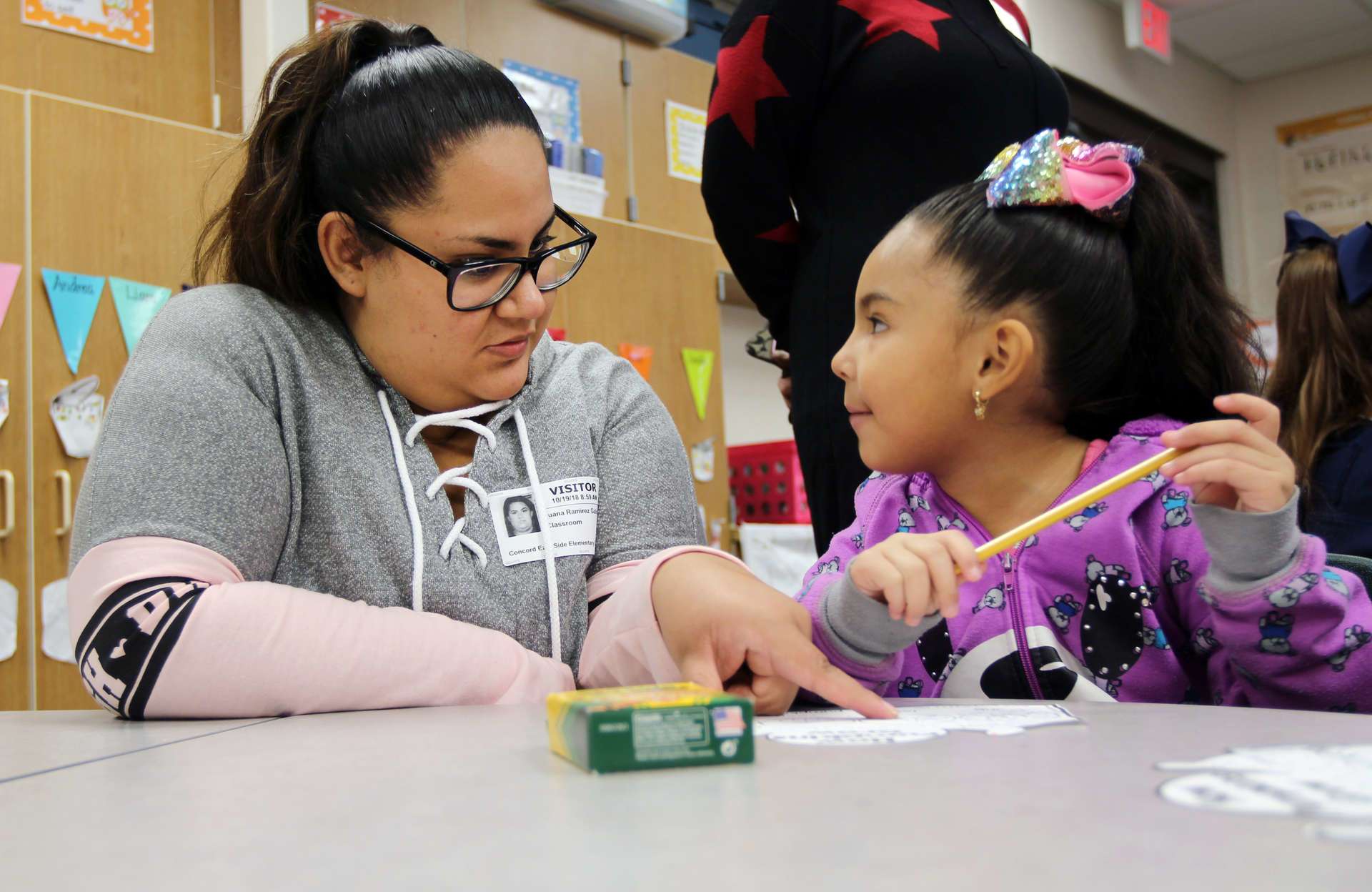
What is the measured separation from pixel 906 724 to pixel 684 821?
0.85 ft

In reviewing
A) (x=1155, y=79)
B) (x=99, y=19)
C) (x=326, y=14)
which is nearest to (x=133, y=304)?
(x=99, y=19)

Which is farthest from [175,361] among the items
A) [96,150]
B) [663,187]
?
[663,187]

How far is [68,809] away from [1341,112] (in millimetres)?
6121

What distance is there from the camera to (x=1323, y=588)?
2.76 ft

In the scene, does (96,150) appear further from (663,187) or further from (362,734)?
(362,734)

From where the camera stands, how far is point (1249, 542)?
0.84m

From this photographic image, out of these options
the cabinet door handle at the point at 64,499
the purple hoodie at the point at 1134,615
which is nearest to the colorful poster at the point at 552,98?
the cabinet door handle at the point at 64,499

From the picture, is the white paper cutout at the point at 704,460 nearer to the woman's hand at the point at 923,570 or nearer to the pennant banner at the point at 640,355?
the pennant banner at the point at 640,355

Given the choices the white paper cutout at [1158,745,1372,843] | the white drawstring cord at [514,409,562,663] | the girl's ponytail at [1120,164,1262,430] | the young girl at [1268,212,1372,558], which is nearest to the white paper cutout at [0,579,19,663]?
the white drawstring cord at [514,409,562,663]

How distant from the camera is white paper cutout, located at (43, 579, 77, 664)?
2098 mm

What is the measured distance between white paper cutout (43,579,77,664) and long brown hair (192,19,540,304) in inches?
50.4

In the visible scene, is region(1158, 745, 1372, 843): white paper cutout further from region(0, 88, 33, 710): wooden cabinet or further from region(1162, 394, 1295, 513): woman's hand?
region(0, 88, 33, 710): wooden cabinet

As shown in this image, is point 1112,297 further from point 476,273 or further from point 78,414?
point 78,414

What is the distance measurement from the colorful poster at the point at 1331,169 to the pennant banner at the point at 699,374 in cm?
360
